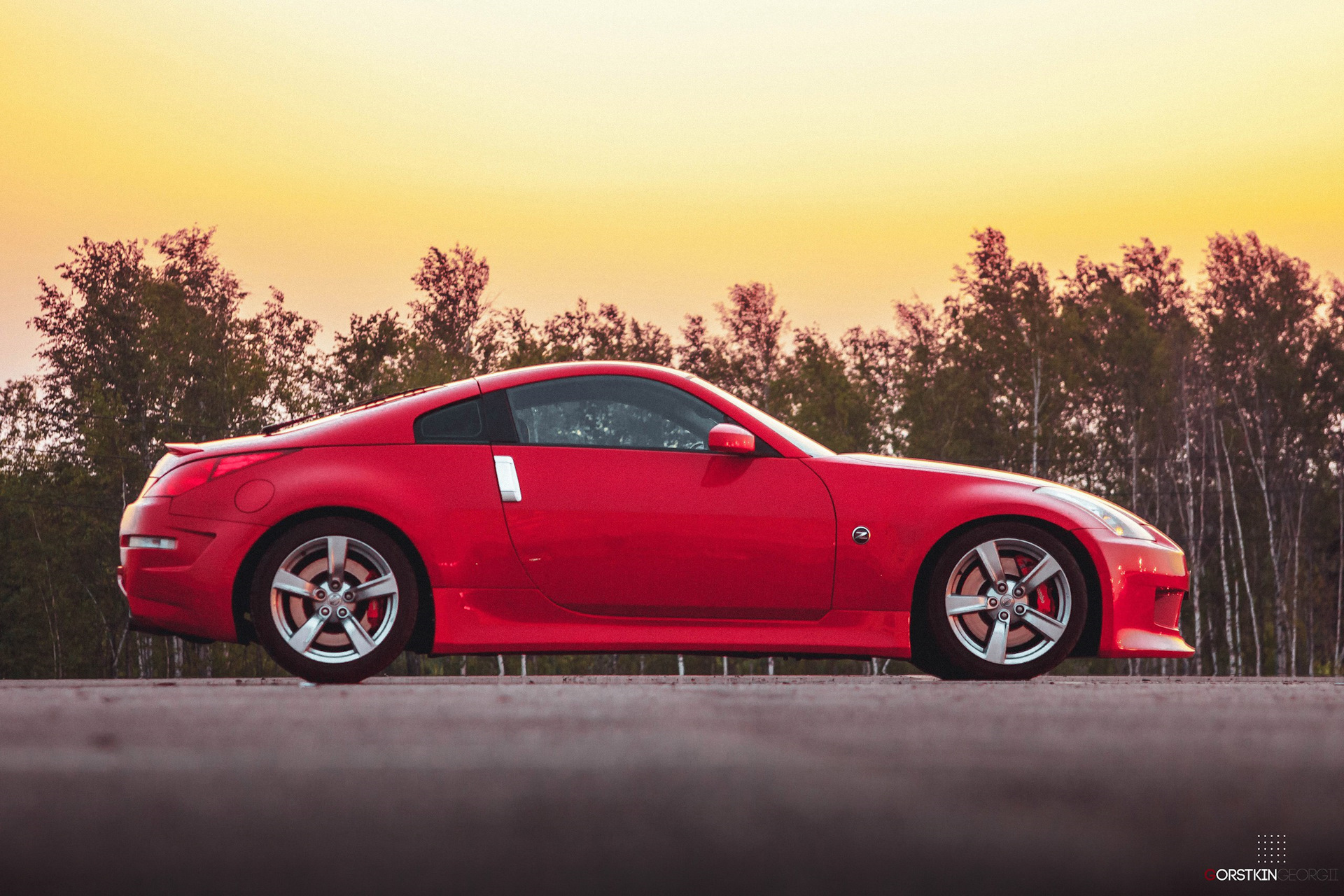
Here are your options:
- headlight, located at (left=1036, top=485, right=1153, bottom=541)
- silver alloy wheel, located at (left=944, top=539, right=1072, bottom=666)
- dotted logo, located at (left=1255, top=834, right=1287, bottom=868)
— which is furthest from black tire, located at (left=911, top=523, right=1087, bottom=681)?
dotted logo, located at (left=1255, top=834, right=1287, bottom=868)

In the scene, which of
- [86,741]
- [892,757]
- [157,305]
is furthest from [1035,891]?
[157,305]

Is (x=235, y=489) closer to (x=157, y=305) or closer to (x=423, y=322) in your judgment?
(x=157, y=305)

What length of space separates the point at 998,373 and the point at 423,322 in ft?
64.1

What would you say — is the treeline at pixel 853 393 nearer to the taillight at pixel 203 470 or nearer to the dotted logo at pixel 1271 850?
the taillight at pixel 203 470

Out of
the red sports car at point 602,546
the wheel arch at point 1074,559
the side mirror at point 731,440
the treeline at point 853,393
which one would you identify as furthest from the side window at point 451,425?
the treeline at point 853,393

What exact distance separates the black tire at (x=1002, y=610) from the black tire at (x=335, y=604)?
2260mm

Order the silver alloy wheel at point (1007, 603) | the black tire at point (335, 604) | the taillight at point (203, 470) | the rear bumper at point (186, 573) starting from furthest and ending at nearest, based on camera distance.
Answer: the silver alloy wheel at point (1007, 603) < the taillight at point (203, 470) < the rear bumper at point (186, 573) < the black tire at point (335, 604)

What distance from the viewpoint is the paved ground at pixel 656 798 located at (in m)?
1.65

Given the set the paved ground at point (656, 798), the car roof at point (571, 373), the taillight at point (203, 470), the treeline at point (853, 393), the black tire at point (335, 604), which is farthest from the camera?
the treeline at point (853, 393)

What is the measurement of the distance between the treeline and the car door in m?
36.2

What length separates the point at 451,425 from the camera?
6.16 meters

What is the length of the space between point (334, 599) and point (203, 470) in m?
0.86

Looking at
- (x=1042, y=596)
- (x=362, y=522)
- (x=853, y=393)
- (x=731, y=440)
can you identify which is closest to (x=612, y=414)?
(x=731, y=440)

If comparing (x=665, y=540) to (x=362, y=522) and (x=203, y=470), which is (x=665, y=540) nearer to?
(x=362, y=522)
